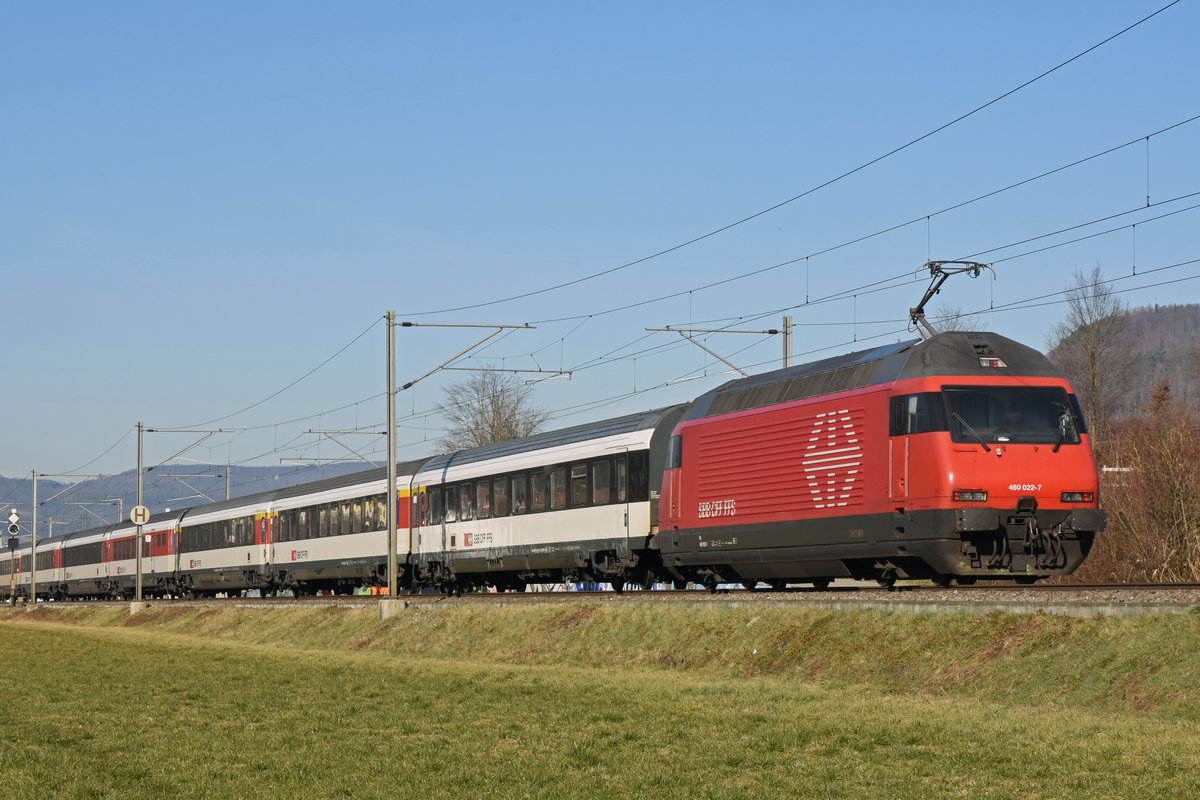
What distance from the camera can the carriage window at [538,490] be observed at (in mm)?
38487

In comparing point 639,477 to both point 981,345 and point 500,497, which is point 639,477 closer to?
point 500,497

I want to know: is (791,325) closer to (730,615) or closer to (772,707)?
(730,615)

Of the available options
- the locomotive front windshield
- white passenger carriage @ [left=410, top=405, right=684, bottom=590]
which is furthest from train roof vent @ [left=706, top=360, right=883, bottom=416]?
white passenger carriage @ [left=410, top=405, right=684, bottom=590]

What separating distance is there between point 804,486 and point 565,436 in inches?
520

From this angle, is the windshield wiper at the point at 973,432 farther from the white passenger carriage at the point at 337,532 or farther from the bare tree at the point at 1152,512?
the white passenger carriage at the point at 337,532

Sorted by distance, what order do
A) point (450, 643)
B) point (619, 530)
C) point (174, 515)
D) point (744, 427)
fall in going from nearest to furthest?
point (744, 427)
point (450, 643)
point (619, 530)
point (174, 515)

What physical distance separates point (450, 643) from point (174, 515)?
4675 centimetres

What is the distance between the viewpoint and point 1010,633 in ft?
63.7

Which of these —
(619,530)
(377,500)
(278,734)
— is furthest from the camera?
(377,500)

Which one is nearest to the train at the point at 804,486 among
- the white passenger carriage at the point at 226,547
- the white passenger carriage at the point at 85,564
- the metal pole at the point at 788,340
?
the metal pole at the point at 788,340

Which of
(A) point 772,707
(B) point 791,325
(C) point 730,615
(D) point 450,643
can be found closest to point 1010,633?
(A) point 772,707

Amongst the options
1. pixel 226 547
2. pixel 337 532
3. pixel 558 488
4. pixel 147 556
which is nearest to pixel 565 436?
pixel 558 488

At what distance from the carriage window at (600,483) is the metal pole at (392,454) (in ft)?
18.9

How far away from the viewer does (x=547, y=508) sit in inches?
1506
